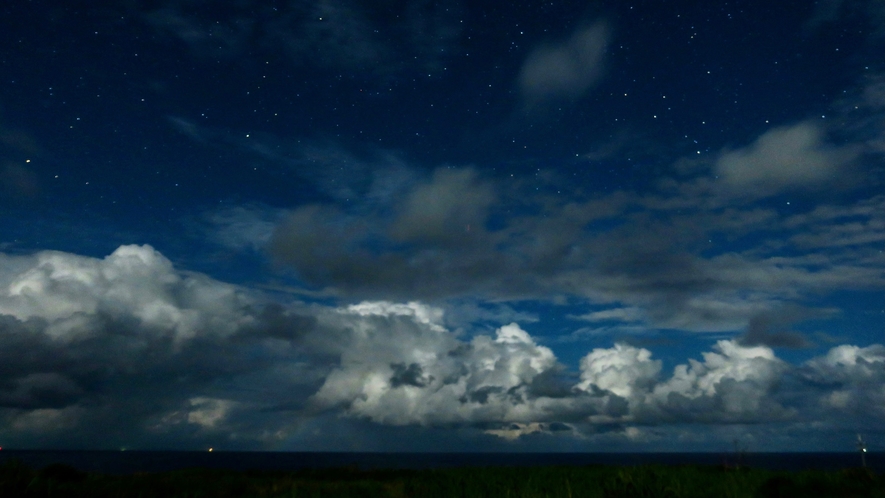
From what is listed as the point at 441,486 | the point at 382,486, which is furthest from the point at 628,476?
the point at 382,486

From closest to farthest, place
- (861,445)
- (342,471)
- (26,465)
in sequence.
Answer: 1. (26,465)
2. (861,445)
3. (342,471)

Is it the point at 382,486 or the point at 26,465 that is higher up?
the point at 26,465

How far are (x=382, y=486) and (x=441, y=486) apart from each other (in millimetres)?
3717

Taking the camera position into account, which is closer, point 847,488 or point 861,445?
point 847,488

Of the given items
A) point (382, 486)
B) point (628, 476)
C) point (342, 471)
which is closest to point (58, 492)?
point (382, 486)

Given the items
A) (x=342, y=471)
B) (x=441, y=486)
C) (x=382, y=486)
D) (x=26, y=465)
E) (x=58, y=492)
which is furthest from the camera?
(x=342, y=471)

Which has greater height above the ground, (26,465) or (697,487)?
(26,465)

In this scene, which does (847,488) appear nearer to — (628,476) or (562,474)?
(628,476)

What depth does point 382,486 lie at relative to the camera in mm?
26688

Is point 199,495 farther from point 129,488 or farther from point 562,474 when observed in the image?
point 562,474

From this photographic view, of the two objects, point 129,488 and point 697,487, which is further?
point 129,488

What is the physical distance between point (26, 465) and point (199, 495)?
6.21 metres

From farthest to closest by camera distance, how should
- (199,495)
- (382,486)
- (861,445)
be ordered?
(861,445) < (382,486) < (199,495)

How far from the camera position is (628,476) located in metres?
21.2
